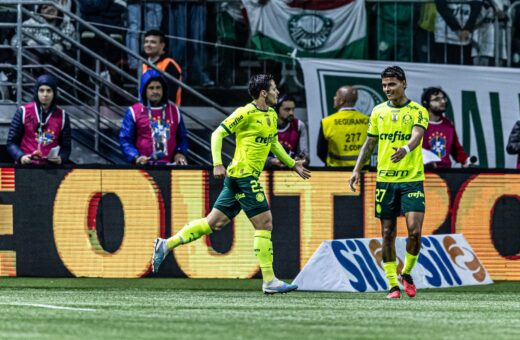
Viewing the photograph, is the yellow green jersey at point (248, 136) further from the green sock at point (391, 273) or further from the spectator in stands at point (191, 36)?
the spectator in stands at point (191, 36)

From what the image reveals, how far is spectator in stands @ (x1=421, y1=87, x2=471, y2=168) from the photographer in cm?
1577

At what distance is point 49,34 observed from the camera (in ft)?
57.1

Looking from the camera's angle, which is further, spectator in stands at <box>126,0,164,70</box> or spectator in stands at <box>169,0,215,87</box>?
spectator in stands at <box>169,0,215,87</box>

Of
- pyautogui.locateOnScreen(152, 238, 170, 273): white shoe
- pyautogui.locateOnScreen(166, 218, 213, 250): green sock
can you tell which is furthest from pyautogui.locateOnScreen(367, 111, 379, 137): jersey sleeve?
pyautogui.locateOnScreen(152, 238, 170, 273): white shoe

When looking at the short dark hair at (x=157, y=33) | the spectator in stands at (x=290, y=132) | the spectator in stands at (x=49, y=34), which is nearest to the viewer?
the spectator in stands at (x=290, y=132)

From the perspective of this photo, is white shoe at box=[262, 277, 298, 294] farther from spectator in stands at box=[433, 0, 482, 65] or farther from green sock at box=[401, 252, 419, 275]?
spectator in stands at box=[433, 0, 482, 65]

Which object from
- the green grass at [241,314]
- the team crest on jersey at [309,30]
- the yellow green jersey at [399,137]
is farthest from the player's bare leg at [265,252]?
the team crest on jersey at [309,30]

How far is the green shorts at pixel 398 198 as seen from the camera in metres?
12.6

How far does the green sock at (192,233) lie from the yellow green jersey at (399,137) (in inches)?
72.6

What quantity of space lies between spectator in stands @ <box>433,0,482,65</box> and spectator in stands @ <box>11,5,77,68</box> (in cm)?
497

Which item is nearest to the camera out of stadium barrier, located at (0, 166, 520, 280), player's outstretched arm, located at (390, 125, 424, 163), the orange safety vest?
player's outstretched arm, located at (390, 125, 424, 163)

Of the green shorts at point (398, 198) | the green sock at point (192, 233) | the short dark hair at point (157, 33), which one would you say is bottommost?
the green sock at point (192, 233)

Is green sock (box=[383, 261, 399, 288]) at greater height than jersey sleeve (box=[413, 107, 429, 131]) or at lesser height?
lesser

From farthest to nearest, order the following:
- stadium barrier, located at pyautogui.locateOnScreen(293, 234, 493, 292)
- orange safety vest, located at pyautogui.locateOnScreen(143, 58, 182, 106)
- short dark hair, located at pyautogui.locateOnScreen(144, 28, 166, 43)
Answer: orange safety vest, located at pyautogui.locateOnScreen(143, 58, 182, 106) < short dark hair, located at pyautogui.locateOnScreen(144, 28, 166, 43) < stadium barrier, located at pyautogui.locateOnScreen(293, 234, 493, 292)
